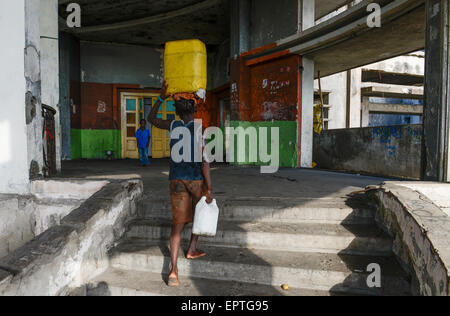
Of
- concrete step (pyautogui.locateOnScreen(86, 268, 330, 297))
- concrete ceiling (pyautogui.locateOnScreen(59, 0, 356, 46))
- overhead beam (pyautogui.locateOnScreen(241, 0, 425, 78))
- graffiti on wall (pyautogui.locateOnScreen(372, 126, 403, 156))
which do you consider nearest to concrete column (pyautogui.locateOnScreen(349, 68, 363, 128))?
concrete ceiling (pyautogui.locateOnScreen(59, 0, 356, 46))

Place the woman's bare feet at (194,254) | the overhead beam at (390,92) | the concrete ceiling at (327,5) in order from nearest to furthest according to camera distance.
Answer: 1. the woman's bare feet at (194,254)
2. the concrete ceiling at (327,5)
3. the overhead beam at (390,92)

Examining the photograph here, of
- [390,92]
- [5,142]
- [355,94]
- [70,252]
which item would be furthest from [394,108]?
[70,252]

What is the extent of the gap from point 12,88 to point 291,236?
11.7ft

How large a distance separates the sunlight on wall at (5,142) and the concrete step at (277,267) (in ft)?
6.32

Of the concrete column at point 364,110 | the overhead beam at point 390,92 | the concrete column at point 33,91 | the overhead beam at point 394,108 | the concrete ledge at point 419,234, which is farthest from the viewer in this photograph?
the overhead beam at point 394,108

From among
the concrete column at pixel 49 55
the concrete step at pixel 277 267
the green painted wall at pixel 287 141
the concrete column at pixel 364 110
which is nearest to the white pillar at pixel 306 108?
the green painted wall at pixel 287 141

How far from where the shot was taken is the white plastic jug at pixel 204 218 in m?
2.58

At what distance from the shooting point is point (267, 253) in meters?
2.93

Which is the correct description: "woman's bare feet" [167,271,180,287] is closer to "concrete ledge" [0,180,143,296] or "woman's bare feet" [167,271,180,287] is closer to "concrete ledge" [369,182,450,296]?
"concrete ledge" [0,180,143,296]

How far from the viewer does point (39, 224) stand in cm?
400

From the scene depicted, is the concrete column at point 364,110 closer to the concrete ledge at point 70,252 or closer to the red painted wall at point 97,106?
the red painted wall at point 97,106
